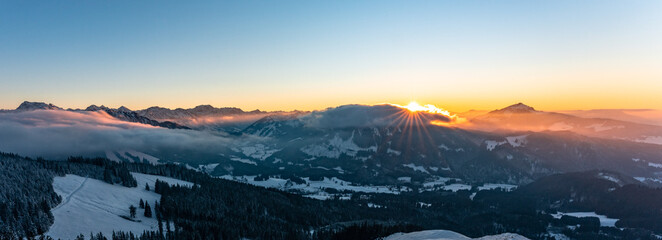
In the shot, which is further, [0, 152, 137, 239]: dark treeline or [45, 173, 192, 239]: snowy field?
[45, 173, 192, 239]: snowy field

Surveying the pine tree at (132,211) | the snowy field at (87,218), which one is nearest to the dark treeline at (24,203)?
the snowy field at (87,218)

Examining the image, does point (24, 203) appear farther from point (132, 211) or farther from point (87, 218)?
point (132, 211)

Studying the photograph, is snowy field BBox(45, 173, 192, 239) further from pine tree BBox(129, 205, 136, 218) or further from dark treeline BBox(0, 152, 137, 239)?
dark treeline BBox(0, 152, 137, 239)

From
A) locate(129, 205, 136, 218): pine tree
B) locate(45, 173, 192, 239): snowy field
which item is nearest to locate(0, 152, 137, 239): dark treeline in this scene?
locate(45, 173, 192, 239): snowy field

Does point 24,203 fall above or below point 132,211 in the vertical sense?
above

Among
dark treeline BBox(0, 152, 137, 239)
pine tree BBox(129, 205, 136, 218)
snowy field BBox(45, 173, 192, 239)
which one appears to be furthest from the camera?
pine tree BBox(129, 205, 136, 218)

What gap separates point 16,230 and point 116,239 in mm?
31882

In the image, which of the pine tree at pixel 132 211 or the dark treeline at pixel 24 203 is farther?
the pine tree at pixel 132 211

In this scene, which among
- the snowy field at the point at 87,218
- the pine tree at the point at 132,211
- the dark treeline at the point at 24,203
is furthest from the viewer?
the pine tree at the point at 132,211

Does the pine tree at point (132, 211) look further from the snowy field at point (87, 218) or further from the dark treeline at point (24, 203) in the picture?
the dark treeline at point (24, 203)

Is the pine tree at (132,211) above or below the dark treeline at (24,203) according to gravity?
below

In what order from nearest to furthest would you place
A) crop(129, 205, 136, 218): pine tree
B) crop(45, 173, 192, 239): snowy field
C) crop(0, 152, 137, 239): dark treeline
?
crop(0, 152, 137, 239): dark treeline → crop(45, 173, 192, 239): snowy field → crop(129, 205, 136, 218): pine tree

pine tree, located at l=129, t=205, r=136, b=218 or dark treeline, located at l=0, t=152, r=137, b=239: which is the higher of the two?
dark treeline, located at l=0, t=152, r=137, b=239

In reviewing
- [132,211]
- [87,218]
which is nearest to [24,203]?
[87,218]
